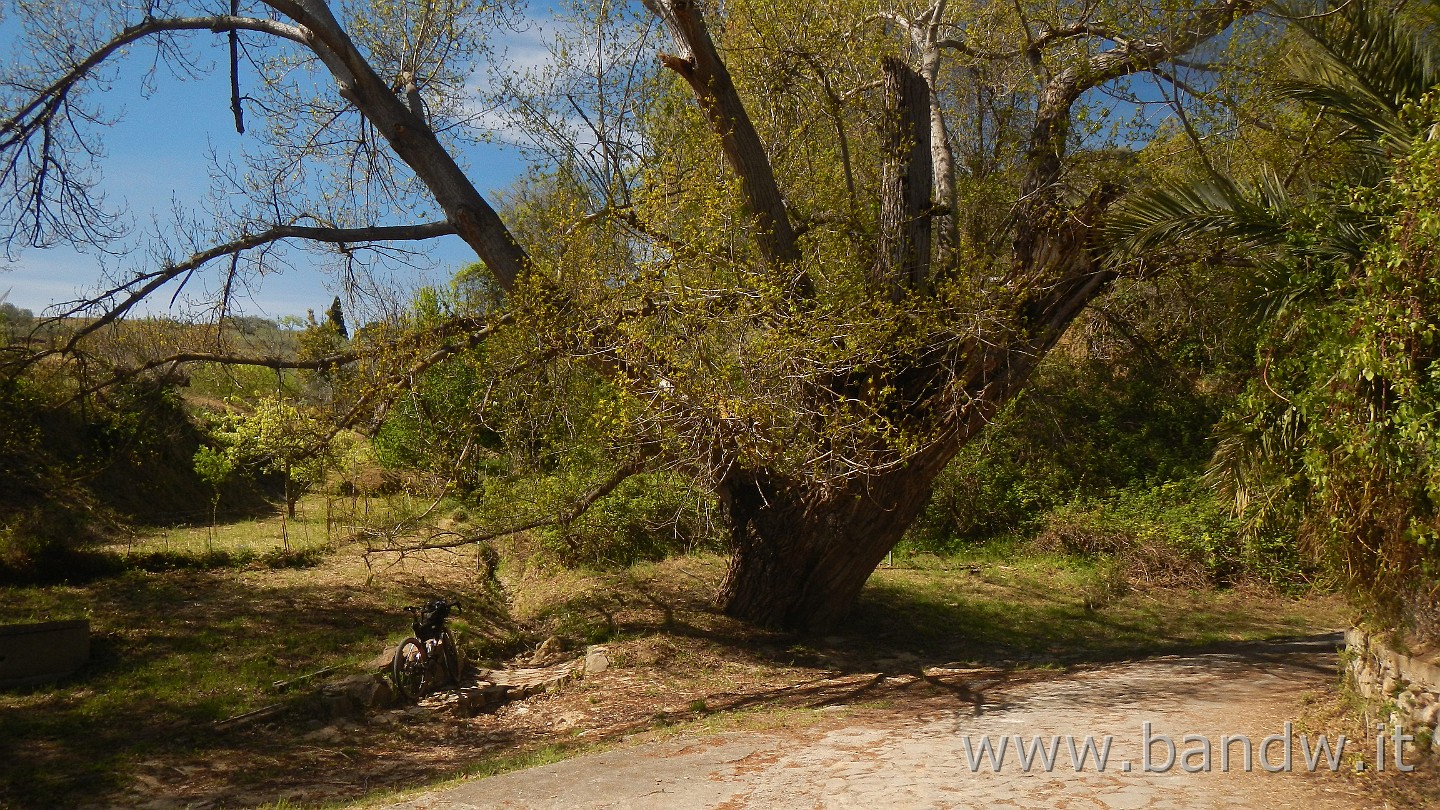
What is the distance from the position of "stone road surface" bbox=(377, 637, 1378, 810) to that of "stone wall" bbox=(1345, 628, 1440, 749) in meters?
0.48

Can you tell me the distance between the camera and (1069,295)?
8562 millimetres

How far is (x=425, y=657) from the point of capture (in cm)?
844

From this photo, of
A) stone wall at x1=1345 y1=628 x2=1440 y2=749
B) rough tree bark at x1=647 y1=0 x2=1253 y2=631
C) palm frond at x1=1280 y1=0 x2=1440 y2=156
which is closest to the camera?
stone wall at x1=1345 y1=628 x2=1440 y2=749

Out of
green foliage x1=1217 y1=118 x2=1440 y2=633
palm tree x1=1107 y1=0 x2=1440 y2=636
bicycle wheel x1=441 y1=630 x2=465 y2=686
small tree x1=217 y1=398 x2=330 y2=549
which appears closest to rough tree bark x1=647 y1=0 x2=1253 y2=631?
palm tree x1=1107 y1=0 x2=1440 y2=636

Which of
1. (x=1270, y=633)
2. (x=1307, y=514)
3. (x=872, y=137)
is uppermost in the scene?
(x=872, y=137)

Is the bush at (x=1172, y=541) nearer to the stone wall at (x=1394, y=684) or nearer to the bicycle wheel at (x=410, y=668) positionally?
the stone wall at (x=1394, y=684)

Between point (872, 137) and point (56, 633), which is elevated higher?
point (872, 137)

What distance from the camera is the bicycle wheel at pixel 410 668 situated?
27.3ft

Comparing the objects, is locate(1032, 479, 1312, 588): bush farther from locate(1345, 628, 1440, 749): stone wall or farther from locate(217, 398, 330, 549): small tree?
locate(217, 398, 330, 549): small tree

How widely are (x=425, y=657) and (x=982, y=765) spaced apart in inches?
209

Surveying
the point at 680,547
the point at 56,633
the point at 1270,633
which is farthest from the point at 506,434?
the point at 1270,633

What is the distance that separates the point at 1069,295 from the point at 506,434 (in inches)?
208

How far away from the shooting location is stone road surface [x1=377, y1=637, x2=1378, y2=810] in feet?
14.8

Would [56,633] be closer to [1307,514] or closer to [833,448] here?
[833,448]
